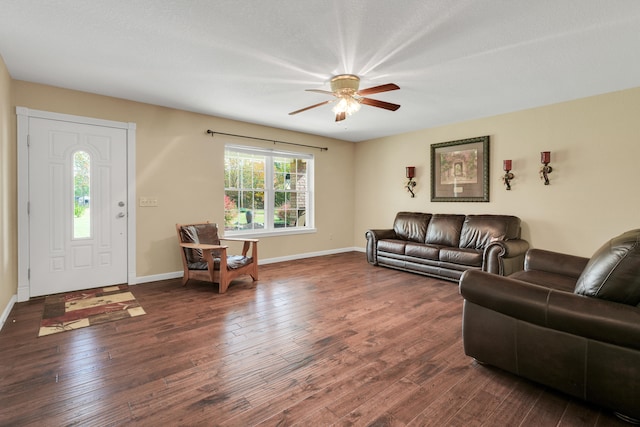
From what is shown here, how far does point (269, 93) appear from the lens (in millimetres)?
3834

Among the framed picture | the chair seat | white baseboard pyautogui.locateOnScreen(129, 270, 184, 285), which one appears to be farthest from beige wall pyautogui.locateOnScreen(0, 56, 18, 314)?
the framed picture

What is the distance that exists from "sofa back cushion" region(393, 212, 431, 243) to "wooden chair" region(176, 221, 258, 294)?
Answer: 110 inches

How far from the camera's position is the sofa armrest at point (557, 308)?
154cm

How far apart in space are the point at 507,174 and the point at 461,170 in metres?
0.72

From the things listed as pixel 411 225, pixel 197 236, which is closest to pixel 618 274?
pixel 411 225

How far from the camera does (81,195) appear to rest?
3867mm

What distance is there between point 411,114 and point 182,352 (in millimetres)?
4324

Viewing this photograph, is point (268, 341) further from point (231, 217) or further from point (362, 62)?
point (231, 217)

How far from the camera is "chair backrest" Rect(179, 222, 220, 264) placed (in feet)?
13.6

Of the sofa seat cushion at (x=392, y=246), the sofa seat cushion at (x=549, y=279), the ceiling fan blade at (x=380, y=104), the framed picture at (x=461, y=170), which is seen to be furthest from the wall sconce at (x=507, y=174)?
the ceiling fan blade at (x=380, y=104)

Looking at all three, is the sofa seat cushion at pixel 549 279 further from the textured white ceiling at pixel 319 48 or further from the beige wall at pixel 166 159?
the beige wall at pixel 166 159

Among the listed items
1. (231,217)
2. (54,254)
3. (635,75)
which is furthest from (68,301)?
(635,75)

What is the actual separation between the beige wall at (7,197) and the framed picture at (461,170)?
5777mm

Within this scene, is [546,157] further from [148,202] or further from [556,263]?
[148,202]
